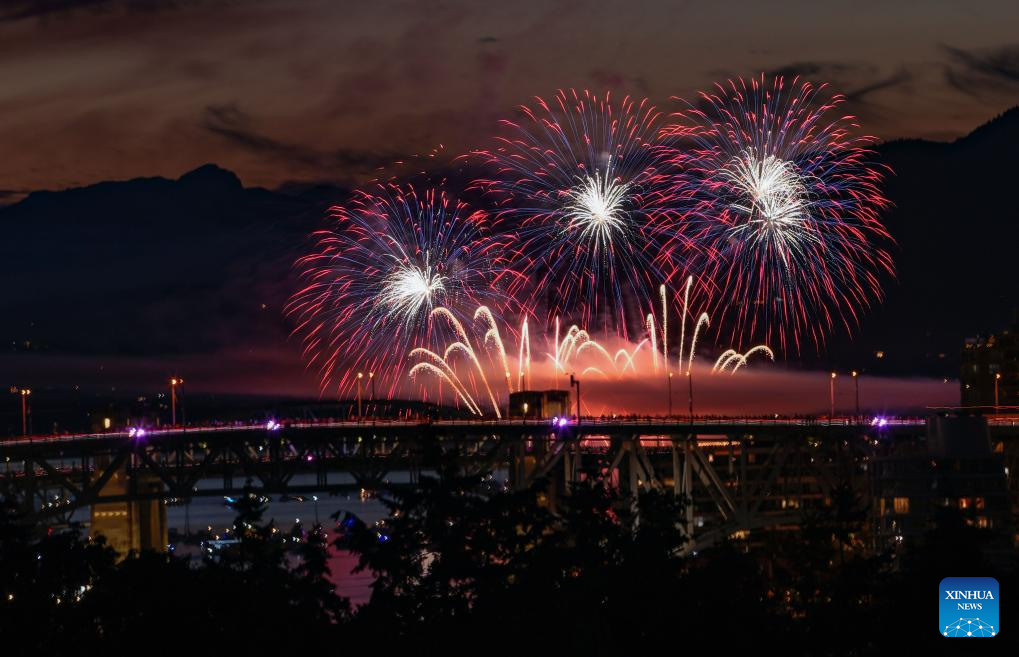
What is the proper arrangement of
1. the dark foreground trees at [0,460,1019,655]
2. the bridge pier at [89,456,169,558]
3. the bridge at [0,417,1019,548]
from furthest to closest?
the bridge pier at [89,456,169,558] → the bridge at [0,417,1019,548] → the dark foreground trees at [0,460,1019,655]

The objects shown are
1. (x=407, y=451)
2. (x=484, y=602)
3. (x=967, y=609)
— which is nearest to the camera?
(x=967, y=609)

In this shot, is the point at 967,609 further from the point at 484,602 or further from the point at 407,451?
the point at 407,451

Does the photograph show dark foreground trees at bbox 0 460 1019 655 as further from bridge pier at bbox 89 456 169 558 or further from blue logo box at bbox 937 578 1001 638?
bridge pier at bbox 89 456 169 558

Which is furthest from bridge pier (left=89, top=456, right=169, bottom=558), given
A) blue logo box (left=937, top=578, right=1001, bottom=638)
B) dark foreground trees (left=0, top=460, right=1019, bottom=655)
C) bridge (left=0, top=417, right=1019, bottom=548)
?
blue logo box (left=937, top=578, right=1001, bottom=638)

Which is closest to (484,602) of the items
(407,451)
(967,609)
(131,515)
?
(967,609)

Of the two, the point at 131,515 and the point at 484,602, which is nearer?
the point at 484,602

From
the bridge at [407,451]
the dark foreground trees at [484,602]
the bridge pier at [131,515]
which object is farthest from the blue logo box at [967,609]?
the bridge pier at [131,515]

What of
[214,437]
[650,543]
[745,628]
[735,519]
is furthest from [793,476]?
[745,628]

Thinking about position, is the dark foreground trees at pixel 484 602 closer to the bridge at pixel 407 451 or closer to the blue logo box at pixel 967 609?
the blue logo box at pixel 967 609
